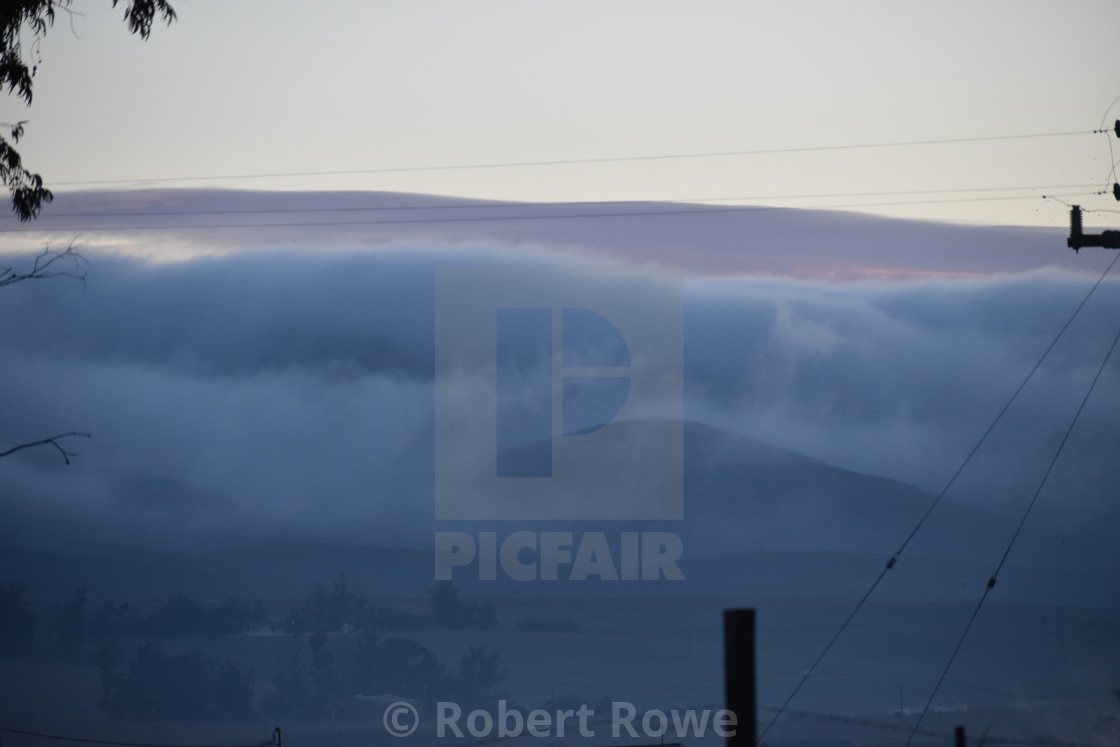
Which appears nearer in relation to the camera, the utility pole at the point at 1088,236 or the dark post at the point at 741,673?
the dark post at the point at 741,673

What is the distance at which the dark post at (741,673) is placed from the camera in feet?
22.9

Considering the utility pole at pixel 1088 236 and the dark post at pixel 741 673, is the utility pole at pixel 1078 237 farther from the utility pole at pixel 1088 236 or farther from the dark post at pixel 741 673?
the dark post at pixel 741 673

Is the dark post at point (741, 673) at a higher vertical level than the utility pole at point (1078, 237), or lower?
lower

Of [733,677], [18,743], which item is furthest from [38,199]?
[18,743]

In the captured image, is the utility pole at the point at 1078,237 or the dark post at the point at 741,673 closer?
the dark post at the point at 741,673

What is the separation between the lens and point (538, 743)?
14612 cm

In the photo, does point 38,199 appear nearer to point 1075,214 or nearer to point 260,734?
point 1075,214

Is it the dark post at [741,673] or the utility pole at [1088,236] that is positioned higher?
the utility pole at [1088,236]

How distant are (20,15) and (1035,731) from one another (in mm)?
139212

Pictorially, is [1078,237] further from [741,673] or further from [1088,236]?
[741,673]

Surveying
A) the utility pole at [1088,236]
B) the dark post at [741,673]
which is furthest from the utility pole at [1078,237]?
the dark post at [741,673]

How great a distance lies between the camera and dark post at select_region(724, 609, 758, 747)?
22.9ft

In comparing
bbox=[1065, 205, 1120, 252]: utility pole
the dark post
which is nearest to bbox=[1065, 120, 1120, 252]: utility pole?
bbox=[1065, 205, 1120, 252]: utility pole

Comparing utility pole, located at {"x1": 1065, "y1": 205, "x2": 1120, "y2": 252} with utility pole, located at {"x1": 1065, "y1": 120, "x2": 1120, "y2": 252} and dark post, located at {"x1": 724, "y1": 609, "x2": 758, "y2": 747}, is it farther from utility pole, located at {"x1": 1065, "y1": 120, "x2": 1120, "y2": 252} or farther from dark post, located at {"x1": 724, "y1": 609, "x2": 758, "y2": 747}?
dark post, located at {"x1": 724, "y1": 609, "x2": 758, "y2": 747}
